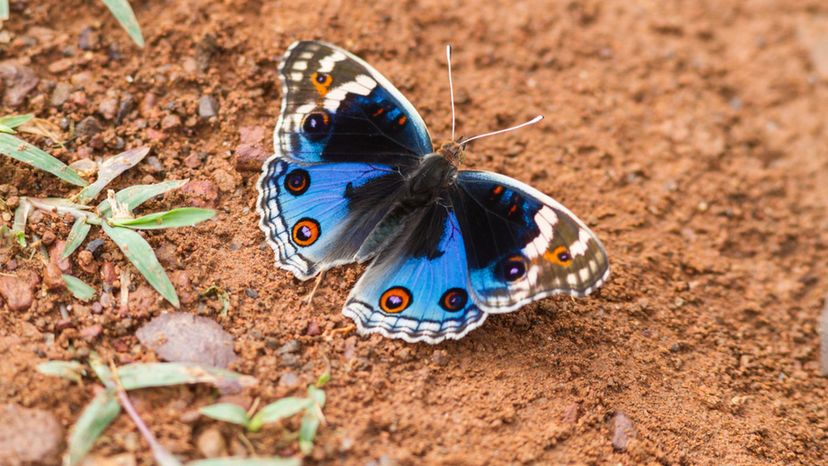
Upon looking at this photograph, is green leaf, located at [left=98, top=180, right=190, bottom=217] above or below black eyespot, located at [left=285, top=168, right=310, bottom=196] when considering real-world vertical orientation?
above

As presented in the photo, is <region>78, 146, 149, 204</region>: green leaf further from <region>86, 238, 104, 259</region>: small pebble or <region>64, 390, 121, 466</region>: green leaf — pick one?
<region>64, 390, 121, 466</region>: green leaf

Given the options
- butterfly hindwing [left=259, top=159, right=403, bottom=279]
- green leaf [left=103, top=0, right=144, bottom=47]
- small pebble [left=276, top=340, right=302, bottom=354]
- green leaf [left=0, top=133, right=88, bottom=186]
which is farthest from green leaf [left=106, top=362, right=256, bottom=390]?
green leaf [left=103, top=0, right=144, bottom=47]

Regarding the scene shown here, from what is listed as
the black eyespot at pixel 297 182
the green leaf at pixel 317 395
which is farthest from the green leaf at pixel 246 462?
the black eyespot at pixel 297 182

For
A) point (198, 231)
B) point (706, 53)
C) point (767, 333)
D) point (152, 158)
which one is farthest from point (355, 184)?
point (706, 53)

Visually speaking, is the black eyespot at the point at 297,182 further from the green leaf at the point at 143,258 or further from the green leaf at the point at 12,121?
the green leaf at the point at 12,121

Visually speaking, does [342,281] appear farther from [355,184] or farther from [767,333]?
[767,333]

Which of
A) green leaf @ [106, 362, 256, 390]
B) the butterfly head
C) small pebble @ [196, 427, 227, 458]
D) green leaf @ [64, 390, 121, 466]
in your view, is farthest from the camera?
the butterfly head
